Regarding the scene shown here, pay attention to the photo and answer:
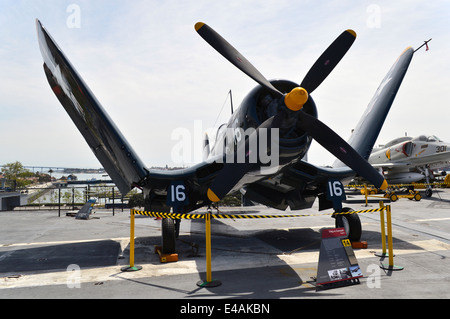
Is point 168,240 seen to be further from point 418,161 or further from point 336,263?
point 418,161

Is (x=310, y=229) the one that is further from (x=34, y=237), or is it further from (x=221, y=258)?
(x=34, y=237)

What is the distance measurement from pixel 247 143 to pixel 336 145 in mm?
1882

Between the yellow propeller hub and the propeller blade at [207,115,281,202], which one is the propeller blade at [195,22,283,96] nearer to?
the yellow propeller hub

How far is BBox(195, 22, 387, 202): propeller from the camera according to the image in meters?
5.50

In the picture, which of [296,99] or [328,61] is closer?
[296,99]

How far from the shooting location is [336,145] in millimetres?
5957

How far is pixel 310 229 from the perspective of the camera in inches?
432

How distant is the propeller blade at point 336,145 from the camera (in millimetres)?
5641

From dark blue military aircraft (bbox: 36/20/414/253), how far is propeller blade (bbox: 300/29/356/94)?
0.8 inches

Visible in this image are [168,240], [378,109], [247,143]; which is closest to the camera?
[247,143]

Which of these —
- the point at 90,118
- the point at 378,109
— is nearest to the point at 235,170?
the point at 90,118

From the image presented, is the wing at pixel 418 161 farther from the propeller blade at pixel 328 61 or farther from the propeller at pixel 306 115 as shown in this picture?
the propeller blade at pixel 328 61
